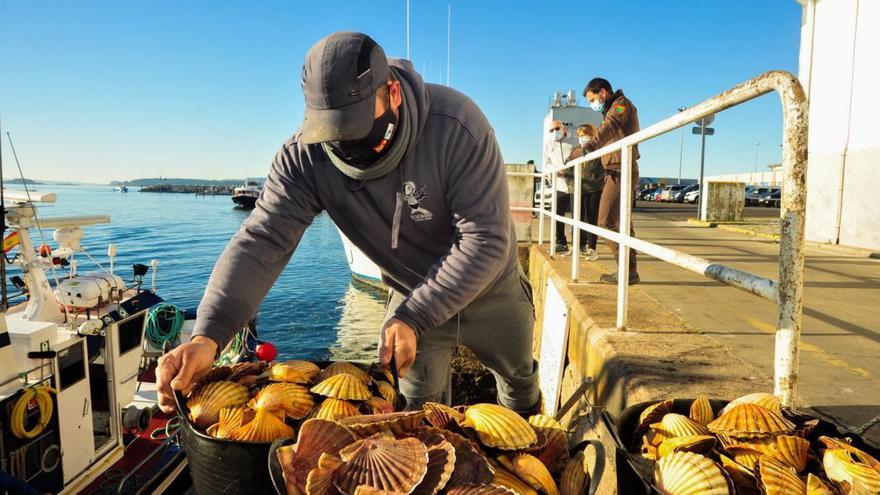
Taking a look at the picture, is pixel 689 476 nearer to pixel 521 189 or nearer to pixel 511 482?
pixel 511 482

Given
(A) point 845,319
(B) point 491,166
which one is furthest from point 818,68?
(B) point 491,166

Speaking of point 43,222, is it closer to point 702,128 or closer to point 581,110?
point 702,128

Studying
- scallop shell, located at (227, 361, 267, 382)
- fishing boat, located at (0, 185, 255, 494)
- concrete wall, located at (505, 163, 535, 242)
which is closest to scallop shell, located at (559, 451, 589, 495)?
scallop shell, located at (227, 361, 267, 382)

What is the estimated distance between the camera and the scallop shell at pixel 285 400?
1402 millimetres

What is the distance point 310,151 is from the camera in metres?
2.04

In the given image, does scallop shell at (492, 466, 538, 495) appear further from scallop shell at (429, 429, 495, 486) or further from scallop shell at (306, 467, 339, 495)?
scallop shell at (306, 467, 339, 495)

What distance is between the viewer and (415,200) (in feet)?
6.57

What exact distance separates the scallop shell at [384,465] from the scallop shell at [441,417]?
8.3 inches

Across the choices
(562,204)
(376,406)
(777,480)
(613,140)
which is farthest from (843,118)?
(376,406)

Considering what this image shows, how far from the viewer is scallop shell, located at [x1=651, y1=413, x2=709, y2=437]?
4.13 ft

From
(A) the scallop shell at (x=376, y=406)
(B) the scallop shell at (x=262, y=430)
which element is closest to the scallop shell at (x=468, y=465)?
(A) the scallop shell at (x=376, y=406)

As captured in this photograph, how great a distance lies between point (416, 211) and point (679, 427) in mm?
1159

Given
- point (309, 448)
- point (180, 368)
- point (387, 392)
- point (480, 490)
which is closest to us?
point (480, 490)

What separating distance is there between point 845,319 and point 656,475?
3482 mm
